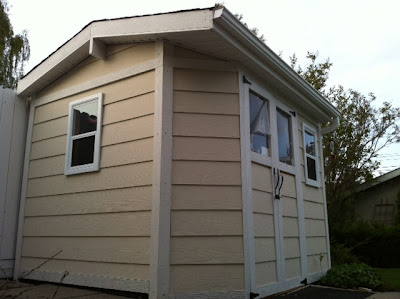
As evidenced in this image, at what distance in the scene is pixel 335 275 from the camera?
4844mm

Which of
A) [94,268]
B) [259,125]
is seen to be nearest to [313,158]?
[259,125]

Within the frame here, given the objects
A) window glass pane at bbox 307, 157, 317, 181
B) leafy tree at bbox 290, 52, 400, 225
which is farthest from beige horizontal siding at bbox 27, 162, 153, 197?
leafy tree at bbox 290, 52, 400, 225

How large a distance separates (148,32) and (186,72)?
53cm

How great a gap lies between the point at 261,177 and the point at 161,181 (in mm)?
1213

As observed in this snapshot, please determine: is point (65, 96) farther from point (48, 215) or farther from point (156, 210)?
point (156, 210)

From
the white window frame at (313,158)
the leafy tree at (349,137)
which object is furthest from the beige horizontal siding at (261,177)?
the leafy tree at (349,137)

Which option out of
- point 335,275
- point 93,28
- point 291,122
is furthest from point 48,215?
point 335,275

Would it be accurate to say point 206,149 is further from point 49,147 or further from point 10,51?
point 10,51

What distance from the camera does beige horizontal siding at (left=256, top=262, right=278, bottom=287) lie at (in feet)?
11.9

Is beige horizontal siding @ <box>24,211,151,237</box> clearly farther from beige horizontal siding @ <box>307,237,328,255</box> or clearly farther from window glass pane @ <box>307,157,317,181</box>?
window glass pane @ <box>307,157,317,181</box>

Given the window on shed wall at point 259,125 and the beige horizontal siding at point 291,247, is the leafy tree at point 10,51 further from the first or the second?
the beige horizontal siding at point 291,247

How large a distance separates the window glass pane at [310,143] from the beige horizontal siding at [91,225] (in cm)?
305

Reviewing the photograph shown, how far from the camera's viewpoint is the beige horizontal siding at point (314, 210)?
16.6 feet

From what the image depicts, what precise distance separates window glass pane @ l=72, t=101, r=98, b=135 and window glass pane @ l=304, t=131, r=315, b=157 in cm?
312
